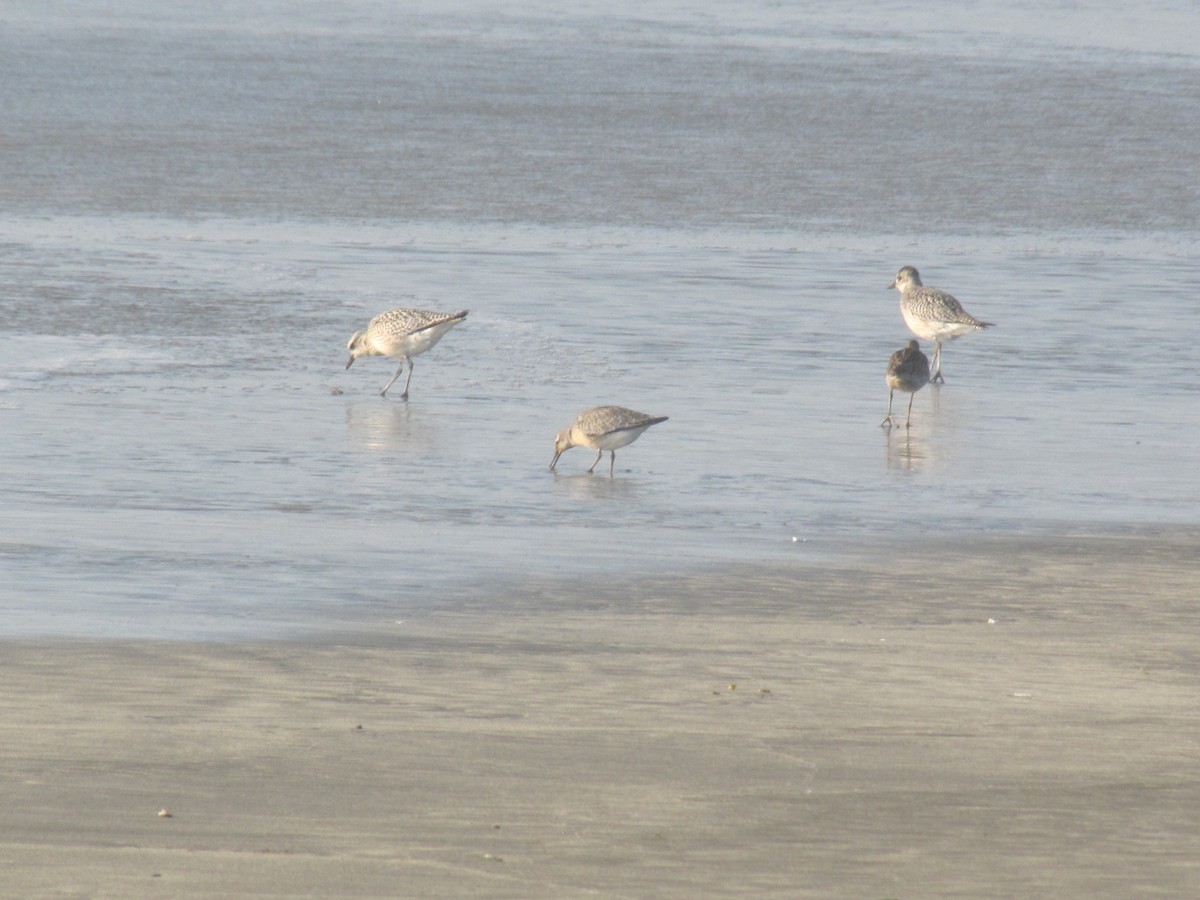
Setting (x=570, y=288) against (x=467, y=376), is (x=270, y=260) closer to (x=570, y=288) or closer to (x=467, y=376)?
(x=570, y=288)

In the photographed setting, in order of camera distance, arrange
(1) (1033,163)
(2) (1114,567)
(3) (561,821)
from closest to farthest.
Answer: (3) (561,821), (2) (1114,567), (1) (1033,163)

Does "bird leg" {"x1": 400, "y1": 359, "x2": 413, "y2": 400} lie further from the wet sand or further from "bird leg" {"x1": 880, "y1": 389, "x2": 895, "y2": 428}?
the wet sand

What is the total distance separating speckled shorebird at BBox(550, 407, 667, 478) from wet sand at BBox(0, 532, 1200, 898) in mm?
2926

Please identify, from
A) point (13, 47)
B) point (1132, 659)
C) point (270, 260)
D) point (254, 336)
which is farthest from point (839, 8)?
point (1132, 659)

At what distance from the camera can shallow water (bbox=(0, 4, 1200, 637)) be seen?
10.2 metres

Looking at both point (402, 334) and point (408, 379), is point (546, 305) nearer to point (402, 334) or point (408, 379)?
point (402, 334)

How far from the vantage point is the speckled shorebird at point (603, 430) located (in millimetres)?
11797

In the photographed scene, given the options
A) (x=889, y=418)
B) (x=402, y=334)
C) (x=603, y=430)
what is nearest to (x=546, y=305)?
(x=402, y=334)

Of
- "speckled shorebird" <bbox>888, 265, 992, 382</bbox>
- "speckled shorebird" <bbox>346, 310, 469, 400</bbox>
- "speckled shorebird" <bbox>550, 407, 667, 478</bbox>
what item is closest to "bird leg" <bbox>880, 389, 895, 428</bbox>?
"speckled shorebird" <bbox>888, 265, 992, 382</bbox>

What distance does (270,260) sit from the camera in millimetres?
20594

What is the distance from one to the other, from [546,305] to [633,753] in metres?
12.0

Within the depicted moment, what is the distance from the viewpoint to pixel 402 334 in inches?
588

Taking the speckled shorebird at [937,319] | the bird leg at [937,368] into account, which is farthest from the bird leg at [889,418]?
the speckled shorebird at [937,319]

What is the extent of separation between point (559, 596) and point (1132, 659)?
7.39 ft
